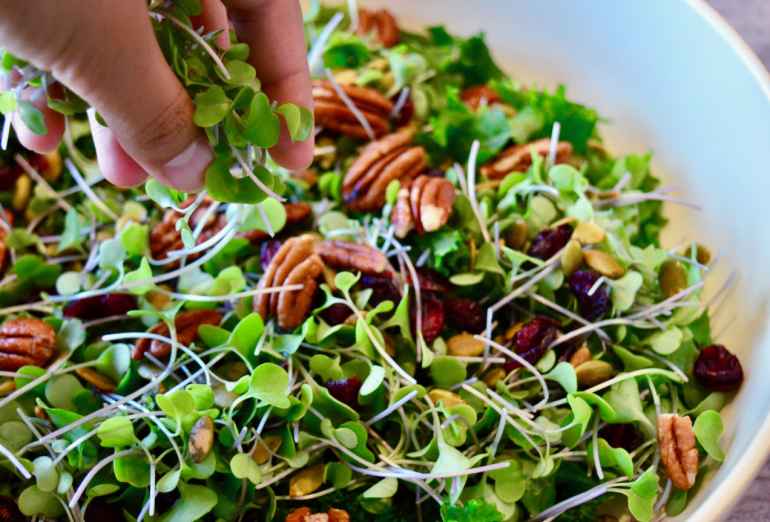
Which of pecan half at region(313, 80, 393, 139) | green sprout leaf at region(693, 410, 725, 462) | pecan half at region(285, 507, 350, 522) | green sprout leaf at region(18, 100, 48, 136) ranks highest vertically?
green sprout leaf at region(18, 100, 48, 136)

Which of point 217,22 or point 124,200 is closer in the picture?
point 217,22

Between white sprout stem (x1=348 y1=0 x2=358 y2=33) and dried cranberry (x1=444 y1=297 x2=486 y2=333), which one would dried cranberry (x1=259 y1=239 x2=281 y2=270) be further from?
white sprout stem (x1=348 y1=0 x2=358 y2=33)

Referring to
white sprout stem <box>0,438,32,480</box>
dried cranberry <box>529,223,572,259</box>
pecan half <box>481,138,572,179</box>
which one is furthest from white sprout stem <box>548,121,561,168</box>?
white sprout stem <box>0,438,32,480</box>

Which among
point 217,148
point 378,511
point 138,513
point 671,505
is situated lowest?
point 138,513

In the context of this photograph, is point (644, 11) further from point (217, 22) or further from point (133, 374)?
point (133, 374)

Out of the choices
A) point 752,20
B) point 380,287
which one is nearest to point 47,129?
point 380,287

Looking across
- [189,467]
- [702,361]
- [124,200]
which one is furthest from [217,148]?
[702,361]
